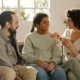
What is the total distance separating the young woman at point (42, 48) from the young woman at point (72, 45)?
104 mm

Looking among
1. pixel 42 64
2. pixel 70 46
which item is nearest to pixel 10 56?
pixel 42 64

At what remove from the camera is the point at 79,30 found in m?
2.74

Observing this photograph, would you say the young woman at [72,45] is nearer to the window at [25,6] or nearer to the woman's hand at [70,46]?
the woman's hand at [70,46]

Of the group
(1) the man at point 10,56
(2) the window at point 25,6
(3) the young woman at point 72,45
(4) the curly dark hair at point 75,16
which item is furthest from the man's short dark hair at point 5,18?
(2) the window at point 25,6

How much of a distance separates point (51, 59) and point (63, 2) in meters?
2.52

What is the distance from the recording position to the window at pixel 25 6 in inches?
205

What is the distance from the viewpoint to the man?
2.22m

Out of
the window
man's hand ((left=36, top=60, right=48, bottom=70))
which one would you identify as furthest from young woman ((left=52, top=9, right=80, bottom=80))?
the window

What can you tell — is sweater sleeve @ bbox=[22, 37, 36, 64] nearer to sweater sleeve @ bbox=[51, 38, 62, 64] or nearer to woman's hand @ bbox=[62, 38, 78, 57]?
sweater sleeve @ bbox=[51, 38, 62, 64]

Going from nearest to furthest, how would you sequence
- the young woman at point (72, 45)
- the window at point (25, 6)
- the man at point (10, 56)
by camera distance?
the man at point (10, 56)
the young woman at point (72, 45)
the window at point (25, 6)

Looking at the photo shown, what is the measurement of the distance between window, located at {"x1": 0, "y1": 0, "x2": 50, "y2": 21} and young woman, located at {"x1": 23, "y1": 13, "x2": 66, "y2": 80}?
2513mm

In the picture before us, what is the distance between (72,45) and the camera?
2637mm

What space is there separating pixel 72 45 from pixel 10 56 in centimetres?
67

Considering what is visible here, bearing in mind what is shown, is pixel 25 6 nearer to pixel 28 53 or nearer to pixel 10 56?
pixel 28 53
